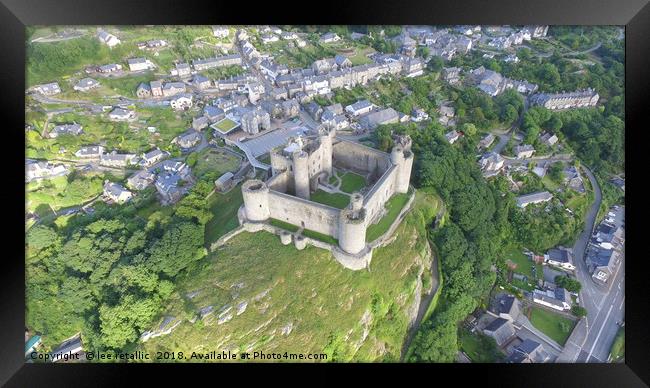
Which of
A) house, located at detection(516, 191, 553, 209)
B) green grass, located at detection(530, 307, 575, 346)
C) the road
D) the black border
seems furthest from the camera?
house, located at detection(516, 191, 553, 209)

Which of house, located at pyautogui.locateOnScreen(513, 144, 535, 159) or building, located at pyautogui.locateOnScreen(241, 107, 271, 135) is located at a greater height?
building, located at pyautogui.locateOnScreen(241, 107, 271, 135)

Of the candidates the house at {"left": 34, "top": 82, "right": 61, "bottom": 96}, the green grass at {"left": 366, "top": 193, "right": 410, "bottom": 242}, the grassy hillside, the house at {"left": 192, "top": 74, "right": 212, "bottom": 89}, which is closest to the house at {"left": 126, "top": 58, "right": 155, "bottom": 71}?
the house at {"left": 192, "top": 74, "right": 212, "bottom": 89}

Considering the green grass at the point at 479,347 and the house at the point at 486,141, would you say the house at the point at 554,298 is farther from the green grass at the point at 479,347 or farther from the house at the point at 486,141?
the house at the point at 486,141

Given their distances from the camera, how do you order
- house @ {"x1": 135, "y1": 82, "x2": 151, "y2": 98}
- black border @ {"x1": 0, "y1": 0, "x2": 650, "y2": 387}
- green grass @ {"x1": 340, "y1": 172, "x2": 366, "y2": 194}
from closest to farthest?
black border @ {"x1": 0, "y1": 0, "x2": 650, "y2": 387}
green grass @ {"x1": 340, "y1": 172, "x2": 366, "y2": 194}
house @ {"x1": 135, "y1": 82, "x2": 151, "y2": 98}

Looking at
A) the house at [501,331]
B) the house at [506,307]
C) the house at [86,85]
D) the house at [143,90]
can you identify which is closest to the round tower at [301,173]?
the house at [501,331]

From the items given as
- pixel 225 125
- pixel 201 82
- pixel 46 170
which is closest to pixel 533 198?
pixel 225 125

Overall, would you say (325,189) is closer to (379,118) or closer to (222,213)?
(222,213)

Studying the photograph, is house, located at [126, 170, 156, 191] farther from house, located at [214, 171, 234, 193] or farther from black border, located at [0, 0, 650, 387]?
black border, located at [0, 0, 650, 387]
